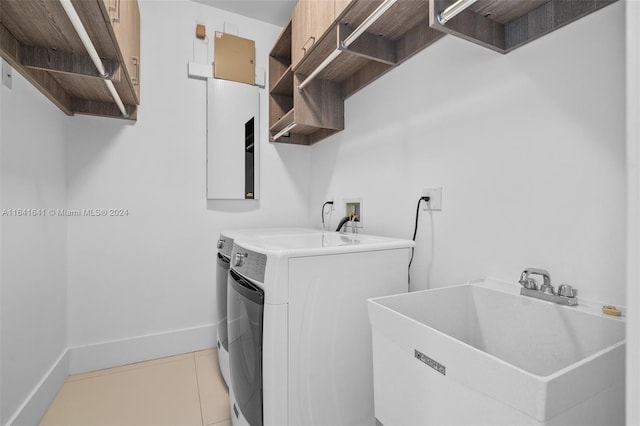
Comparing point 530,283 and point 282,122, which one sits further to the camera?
point 282,122

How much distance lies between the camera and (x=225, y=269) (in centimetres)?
168

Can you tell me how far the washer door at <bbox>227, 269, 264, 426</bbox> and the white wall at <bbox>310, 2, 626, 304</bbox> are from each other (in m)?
0.84

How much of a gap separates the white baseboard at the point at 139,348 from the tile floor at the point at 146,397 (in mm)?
51

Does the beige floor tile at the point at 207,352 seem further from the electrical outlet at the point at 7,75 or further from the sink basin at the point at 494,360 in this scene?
the electrical outlet at the point at 7,75

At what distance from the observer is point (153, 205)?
85.5 inches

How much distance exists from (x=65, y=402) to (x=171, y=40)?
2.45 metres

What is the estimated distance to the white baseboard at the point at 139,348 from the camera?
1965mm

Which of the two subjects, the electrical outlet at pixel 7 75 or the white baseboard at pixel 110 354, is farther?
the white baseboard at pixel 110 354

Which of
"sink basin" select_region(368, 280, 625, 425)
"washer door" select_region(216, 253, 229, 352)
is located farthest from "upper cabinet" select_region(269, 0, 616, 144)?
"washer door" select_region(216, 253, 229, 352)

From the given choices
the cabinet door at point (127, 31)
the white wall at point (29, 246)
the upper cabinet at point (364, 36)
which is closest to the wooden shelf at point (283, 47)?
the upper cabinet at point (364, 36)

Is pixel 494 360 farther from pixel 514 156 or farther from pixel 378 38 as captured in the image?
pixel 378 38

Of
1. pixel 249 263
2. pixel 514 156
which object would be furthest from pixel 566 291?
pixel 249 263

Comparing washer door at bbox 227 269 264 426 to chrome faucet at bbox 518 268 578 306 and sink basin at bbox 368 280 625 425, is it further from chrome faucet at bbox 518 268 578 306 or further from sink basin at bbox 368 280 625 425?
chrome faucet at bbox 518 268 578 306

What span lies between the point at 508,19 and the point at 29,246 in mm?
2306
